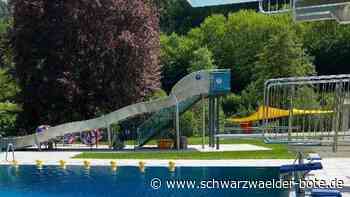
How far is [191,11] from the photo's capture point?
7956 centimetres

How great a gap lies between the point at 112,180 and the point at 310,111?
27.2 feet

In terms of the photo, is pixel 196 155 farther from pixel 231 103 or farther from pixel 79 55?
pixel 231 103

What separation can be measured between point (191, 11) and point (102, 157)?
59.4 meters

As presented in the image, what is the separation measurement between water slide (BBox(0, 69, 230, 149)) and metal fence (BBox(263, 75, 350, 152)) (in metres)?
14.3

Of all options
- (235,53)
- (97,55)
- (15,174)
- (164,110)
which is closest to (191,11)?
(235,53)

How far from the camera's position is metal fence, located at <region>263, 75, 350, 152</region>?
973cm

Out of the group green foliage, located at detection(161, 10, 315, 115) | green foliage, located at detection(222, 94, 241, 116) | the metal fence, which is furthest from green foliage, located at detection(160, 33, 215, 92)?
the metal fence

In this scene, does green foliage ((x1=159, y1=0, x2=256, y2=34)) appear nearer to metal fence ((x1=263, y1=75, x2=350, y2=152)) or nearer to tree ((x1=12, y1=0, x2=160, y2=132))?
tree ((x1=12, y1=0, x2=160, y2=132))

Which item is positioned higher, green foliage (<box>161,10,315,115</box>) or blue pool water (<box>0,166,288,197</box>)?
green foliage (<box>161,10,315,115</box>)

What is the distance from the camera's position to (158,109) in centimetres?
2580

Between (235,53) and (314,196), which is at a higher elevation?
(235,53)

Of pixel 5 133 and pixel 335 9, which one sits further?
pixel 5 133

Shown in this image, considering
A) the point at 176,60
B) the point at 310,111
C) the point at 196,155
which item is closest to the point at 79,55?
the point at 196,155

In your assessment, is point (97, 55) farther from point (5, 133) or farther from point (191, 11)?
point (191, 11)
